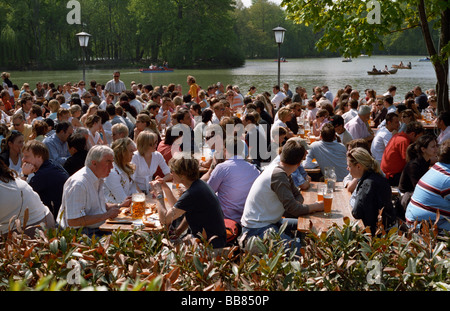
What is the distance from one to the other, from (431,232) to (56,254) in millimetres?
2149

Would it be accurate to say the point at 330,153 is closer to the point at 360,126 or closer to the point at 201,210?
the point at 360,126

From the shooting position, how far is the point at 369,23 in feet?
26.7

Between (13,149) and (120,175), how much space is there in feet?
5.93

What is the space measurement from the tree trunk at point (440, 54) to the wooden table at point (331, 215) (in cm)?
399

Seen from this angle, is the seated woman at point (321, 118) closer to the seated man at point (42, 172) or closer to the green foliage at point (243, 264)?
the seated man at point (42, 172)

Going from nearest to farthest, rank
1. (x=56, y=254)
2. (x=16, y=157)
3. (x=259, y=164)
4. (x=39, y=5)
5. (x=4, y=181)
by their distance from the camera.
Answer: (x=56, y=254) → (x=4, y=181) → (x=16, y=157) → (x=259, y=164) → (x=39, y=5)

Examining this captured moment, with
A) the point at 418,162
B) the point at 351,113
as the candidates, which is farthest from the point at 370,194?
the point at 351,113

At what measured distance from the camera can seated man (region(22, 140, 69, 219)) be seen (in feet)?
14.7

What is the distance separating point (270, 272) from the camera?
2205 millimetres

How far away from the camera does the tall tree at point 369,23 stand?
786 centimetres

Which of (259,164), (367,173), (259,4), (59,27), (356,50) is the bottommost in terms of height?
(259,164)
